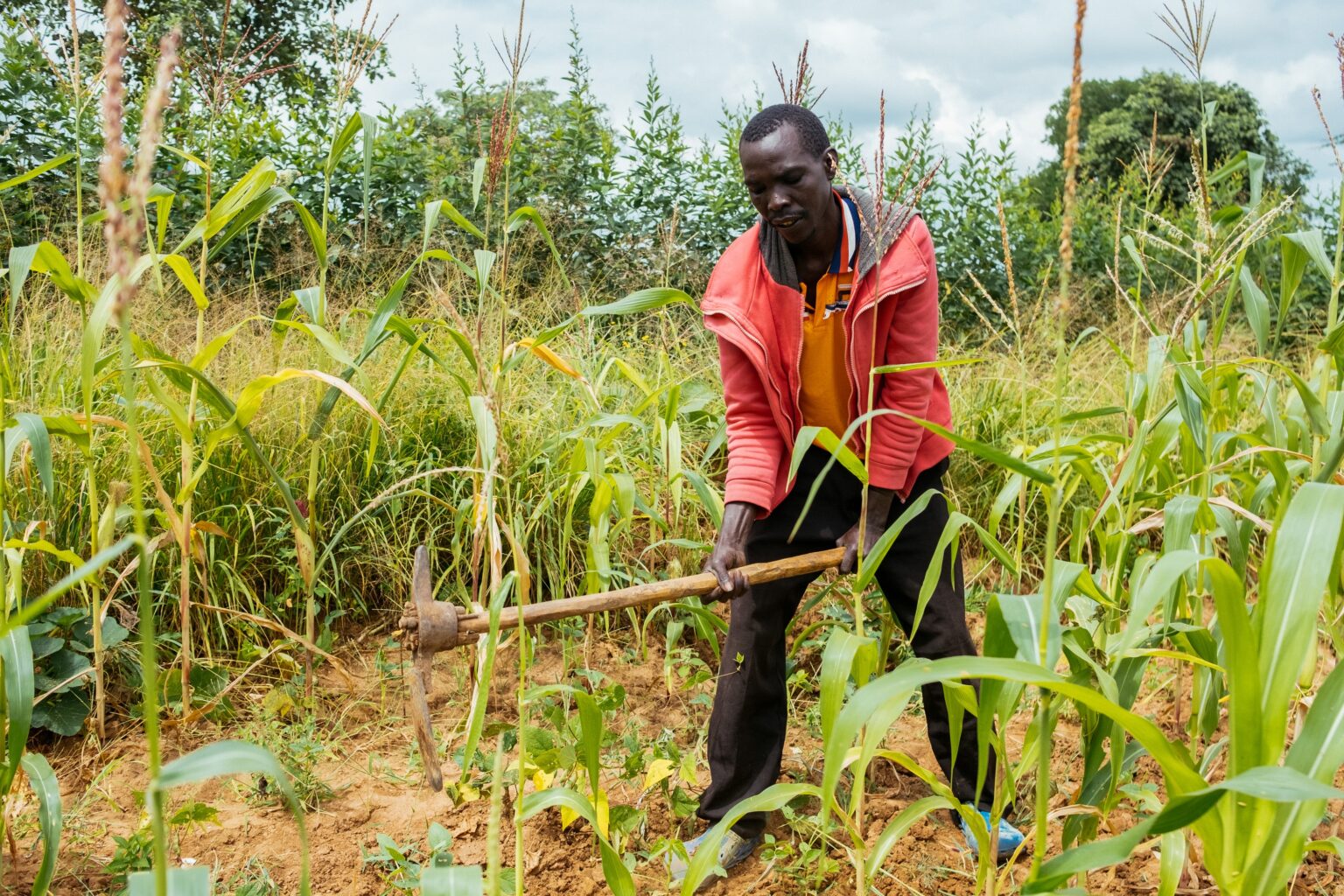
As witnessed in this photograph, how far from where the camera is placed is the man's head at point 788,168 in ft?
6.67

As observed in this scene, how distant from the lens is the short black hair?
2.05 meters

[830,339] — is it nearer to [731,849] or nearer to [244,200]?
[731,849]

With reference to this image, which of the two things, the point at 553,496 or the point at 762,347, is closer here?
the point at 762,347

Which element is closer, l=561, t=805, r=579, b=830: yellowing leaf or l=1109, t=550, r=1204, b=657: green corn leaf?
l=1109, t=550, r=1204, b=657: green corn leaf

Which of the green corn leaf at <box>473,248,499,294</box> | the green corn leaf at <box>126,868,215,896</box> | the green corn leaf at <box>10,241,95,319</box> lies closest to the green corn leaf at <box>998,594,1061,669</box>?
the green corn leaf at <box>126,868,215,896</box>

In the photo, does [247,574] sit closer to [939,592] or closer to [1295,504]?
[939,592]

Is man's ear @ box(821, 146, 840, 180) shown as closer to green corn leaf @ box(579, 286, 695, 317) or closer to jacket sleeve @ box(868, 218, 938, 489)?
jacket sleeve @ box(868, 218, 938, 489)

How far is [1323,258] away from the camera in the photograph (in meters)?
2.03

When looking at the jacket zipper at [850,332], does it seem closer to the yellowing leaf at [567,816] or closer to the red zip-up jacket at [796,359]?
the red zip-up jacket at [796,359]

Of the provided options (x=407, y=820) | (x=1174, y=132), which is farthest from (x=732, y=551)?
(x=1174, y=132)

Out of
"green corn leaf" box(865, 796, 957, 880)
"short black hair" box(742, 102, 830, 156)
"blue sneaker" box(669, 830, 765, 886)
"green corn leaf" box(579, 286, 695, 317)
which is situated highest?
"short black hair" box(742, 102, 830, 156)

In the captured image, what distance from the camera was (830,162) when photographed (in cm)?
216

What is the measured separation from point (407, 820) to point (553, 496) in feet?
3.55

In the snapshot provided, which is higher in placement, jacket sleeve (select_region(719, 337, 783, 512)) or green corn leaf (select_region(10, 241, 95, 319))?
green corn leaf (select_region(10, 241, 95, 319))
